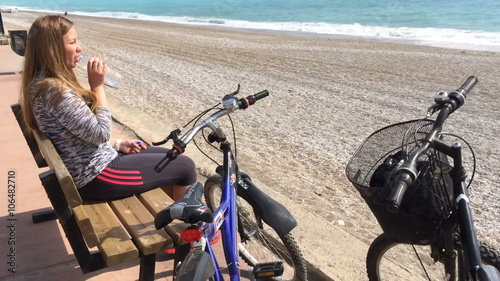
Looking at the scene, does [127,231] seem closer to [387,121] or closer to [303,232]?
[303,232]

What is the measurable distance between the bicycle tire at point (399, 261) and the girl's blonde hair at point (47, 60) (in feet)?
6.38

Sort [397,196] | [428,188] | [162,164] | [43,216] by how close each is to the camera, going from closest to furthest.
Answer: [397,196]
[428,188]
[162,164]
[43,216]

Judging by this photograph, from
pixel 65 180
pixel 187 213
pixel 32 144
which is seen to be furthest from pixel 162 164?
pixel 32 144

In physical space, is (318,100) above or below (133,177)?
below

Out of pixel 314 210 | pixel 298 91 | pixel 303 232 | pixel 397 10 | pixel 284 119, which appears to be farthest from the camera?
pixel 397 10

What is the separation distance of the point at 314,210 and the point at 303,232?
948 mm

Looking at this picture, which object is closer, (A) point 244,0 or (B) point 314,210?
(B) point 314,210

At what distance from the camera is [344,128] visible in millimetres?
7988

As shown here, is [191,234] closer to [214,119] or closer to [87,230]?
[87,230]

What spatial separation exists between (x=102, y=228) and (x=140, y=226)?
8.0 inches

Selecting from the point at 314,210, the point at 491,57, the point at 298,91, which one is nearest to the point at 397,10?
the point at 491,57

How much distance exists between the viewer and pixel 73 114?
9.65 feet

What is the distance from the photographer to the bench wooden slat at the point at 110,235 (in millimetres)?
2580


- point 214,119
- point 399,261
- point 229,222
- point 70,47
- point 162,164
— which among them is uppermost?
point 70,47
